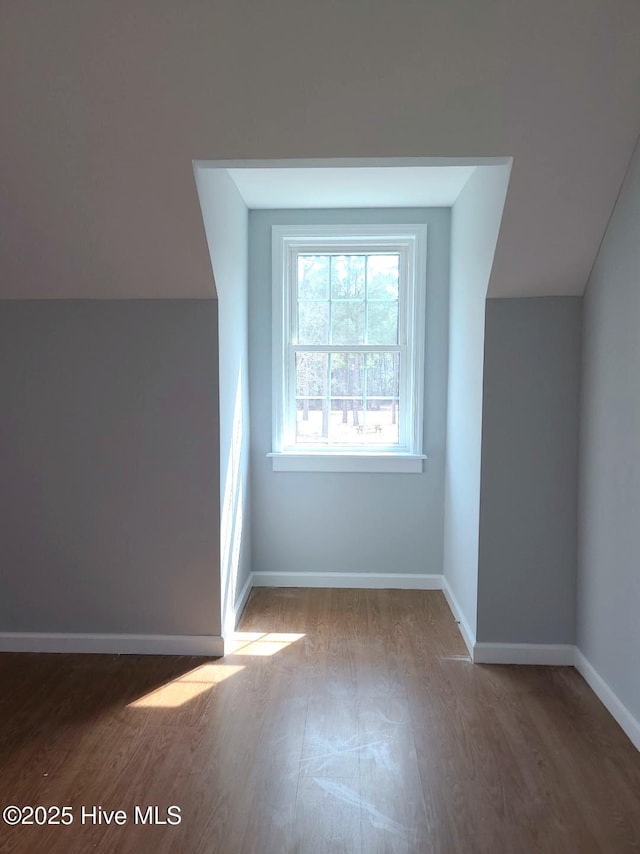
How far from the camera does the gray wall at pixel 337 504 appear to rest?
395 centimetres

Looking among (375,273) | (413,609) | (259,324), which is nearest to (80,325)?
(259,324)

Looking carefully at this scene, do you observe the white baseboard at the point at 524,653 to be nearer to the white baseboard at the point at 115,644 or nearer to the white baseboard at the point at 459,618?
the white baseboard at the point at 459,618

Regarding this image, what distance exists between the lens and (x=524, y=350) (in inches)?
115

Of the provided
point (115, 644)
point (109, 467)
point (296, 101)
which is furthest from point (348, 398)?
point (296, 101)

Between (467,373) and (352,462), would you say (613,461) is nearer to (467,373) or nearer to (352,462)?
(467,373)

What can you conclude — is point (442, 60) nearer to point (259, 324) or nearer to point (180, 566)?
point (259, 324)

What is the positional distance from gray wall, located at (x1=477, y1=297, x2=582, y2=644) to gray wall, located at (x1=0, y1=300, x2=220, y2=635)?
132 centimetres

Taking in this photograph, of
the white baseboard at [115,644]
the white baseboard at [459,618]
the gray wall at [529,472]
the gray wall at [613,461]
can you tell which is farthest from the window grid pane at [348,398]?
the white baseboard at [115,644]

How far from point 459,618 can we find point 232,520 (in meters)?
1.35

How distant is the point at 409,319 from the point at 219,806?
9.39 ft

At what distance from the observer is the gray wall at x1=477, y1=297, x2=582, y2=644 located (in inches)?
114

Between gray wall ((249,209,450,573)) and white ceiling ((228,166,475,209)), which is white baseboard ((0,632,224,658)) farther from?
white ceiling ((228,166,475,209))

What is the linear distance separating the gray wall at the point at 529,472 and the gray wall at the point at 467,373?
0.07 m

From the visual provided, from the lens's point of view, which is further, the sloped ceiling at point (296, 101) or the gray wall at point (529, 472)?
the gray wall at point (529, 472)
